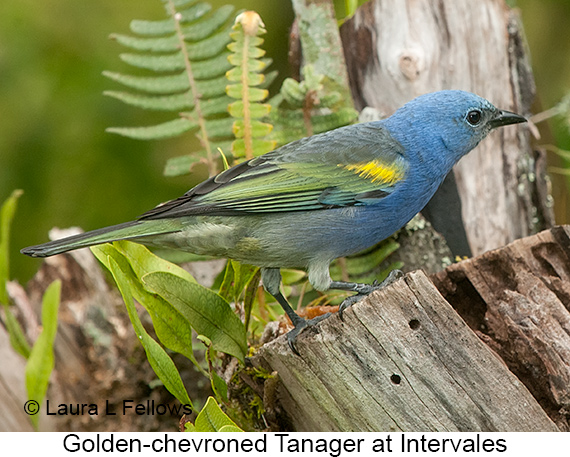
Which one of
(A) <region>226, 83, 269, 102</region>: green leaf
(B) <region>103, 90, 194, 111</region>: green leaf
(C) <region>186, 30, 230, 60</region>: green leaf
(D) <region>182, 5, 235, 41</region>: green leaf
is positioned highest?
(D) <region>182, 5, 235, 41</region>: green leaf

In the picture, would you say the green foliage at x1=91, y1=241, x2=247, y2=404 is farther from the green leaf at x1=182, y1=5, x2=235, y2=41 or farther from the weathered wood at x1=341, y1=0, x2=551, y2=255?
the weathered wood at x1=341, y1=0, x2=551, y2=255

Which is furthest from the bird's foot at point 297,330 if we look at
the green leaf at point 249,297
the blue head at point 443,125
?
the blue head at point 443,125

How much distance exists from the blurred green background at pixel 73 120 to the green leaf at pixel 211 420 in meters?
3.71

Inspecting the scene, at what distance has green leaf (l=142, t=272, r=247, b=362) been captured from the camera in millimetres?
3537

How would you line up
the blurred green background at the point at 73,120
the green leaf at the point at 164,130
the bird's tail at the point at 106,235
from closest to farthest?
the bird's tail at the point at 106,235
the green leaf at the point at 164,130
the blurred green background at the point at 73,120

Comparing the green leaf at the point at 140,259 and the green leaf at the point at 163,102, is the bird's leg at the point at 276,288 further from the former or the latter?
the green leaf at the point at 163,102

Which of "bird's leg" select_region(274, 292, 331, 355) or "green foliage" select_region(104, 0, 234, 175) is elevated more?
"green foliage" select_region(104, 0, 234, 175)

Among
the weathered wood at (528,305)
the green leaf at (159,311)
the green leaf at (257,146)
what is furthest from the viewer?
the green leaf at (257,146)

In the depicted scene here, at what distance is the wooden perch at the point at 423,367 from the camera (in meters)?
3.14

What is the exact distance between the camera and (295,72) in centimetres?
562

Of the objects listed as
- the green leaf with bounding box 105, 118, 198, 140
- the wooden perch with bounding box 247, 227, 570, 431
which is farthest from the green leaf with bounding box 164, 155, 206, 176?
the wooden perch with bounding box 247, 227, 570, 431

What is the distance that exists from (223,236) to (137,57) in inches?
81.7

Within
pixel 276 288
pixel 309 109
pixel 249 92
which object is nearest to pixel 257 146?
pixel 249 92

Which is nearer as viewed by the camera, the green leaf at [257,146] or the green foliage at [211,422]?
the green foliage at [211,422]
